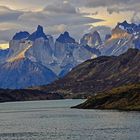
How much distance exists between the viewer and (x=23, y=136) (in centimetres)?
19162

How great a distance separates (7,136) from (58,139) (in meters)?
27.2

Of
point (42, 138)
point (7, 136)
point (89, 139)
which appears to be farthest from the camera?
point (7, 136)

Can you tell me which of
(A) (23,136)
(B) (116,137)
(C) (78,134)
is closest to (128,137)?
(B) (116,137)

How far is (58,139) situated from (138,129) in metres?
36.5

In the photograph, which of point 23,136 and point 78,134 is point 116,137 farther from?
point 23,136

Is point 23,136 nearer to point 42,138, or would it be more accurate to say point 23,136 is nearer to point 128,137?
point 42,138

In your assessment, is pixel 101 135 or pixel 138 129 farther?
pixel 138 129

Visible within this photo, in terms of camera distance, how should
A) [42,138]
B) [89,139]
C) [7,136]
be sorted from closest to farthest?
[89,139], [42,138], [7,136]

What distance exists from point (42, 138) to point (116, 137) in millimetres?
26743

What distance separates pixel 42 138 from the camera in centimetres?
18075

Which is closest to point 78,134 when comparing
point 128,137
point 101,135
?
point 101,135

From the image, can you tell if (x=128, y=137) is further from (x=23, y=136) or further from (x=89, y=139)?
(x=23, y=136)

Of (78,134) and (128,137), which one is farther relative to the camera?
(78,134)

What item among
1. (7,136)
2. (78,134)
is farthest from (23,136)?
(78,134)
